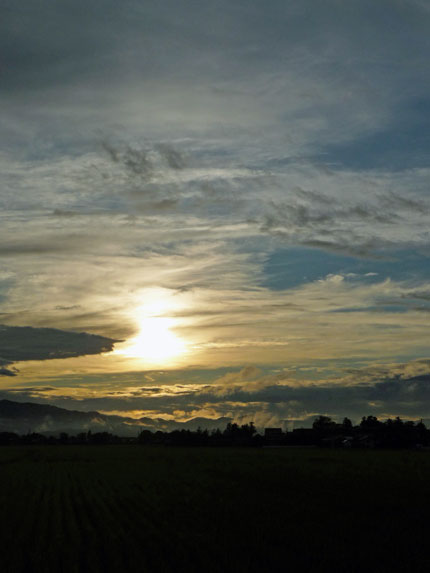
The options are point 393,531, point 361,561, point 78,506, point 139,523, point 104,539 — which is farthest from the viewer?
point 78,506

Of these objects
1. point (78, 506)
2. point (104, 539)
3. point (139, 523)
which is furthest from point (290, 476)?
point (104, 539)

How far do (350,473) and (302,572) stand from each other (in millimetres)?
47378

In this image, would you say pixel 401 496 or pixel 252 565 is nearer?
pixel 252 565

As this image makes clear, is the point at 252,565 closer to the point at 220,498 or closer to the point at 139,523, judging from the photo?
the point at 139,523

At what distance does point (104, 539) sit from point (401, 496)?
2476 centimetres

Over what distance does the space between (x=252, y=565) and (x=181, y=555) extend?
301cm

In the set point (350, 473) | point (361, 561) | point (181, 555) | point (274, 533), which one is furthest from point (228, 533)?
point (350, 473)

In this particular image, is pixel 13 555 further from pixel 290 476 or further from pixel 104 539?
pixel 290 476

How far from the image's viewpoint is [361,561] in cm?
2236

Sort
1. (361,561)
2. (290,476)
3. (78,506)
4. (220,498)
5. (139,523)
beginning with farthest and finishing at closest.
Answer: (290,476) → (220,498) → (78,506) → (139,523) → (361,561)

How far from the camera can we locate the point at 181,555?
2319 centimetres

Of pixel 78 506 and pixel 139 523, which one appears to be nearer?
pixel 139 523

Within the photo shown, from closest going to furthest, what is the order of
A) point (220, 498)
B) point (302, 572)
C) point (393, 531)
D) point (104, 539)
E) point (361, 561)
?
point (302, 572), point (361, 561), point (104, 539), point (393, 531), point (220, 498)

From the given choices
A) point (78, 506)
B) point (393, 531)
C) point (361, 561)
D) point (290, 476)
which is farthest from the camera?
point (290, 476)
